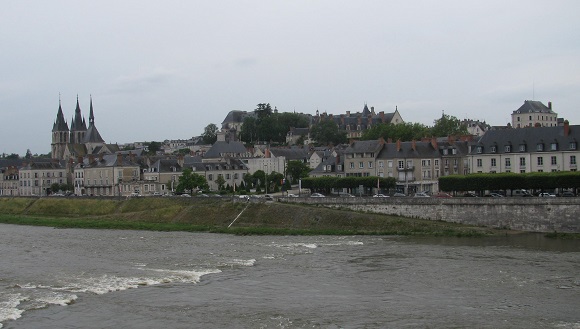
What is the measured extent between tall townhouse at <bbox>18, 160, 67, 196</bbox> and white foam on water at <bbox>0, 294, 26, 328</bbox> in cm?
8232

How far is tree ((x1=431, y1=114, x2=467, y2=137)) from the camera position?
9829 centimetres

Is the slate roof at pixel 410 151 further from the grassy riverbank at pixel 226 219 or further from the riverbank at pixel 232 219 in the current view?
the grassy riverbank at pixel 226 219

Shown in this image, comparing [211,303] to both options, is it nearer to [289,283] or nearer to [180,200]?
[289,283]

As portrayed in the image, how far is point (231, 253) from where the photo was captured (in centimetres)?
4122

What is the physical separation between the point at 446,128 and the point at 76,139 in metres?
74.3

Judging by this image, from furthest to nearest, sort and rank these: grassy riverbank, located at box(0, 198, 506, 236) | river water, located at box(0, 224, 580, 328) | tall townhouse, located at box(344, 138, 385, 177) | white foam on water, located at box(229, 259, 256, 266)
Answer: tall townhouse, located at box(344, 138, 385, 177) → grassy riverbank, located at box(0, 198, 506, 236) → white foam on water, located at box(229, 259, 256, 266) → river water, located at box(0, 224, 580, 328)

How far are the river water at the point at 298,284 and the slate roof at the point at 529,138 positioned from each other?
1855 centimetres

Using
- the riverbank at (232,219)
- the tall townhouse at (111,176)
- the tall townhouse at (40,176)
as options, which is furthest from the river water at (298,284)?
the tall townhouse at (40,176)

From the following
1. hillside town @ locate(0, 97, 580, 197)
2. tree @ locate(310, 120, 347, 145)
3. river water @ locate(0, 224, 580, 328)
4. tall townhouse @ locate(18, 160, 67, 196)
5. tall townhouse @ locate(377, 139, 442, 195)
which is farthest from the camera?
tree @ locate(310, 120, 347, 145)

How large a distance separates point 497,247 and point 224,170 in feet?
181

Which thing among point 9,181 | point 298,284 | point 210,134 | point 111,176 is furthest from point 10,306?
point 210,134

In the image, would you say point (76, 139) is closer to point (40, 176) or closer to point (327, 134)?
point (40, 176)

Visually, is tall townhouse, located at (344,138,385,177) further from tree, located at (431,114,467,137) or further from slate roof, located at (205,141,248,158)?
slate roof, located at (205,141,248,158)

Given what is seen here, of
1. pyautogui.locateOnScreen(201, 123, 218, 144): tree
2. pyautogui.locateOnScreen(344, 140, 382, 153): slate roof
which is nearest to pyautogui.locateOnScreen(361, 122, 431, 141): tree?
pyautogui.locateOnScreen(344, 140, 382, 153): slate roof
